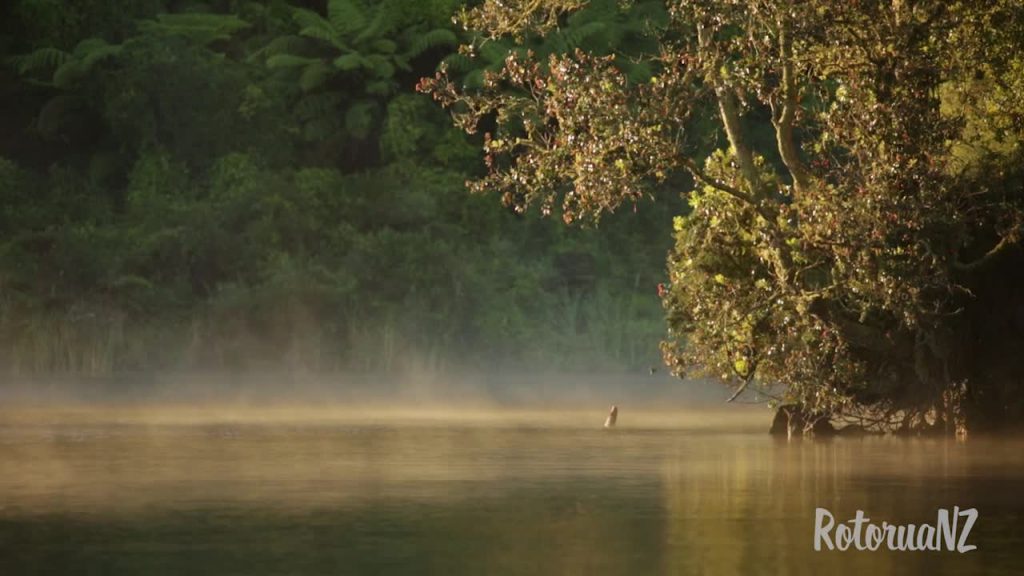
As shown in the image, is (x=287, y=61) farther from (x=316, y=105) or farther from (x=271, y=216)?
(x=271, y=216)

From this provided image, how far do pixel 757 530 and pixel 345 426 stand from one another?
47.8ft

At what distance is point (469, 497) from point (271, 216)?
106 feet

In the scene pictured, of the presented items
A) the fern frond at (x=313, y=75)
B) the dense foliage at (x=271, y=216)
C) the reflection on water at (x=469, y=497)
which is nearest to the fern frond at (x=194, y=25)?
the dense foliage at (x=271, y=216)

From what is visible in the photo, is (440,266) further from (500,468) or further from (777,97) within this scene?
(500,468)

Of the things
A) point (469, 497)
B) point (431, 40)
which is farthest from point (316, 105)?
point (469, 497)

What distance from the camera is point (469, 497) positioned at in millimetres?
20891

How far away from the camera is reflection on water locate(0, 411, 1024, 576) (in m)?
16.1

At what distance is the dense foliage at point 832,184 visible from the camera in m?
26.9

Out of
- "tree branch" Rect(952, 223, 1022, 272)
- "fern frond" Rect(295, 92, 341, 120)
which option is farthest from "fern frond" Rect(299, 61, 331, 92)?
"tree branch" Rect(952, 223, 1022, 272)

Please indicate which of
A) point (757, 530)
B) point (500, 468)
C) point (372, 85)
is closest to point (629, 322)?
point (372, 85)

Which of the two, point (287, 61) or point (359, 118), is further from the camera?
point (359, 118)

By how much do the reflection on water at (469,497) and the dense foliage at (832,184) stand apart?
50.8 inches

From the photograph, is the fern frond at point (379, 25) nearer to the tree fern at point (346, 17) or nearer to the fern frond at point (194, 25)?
the tree fern at point (346, 17)

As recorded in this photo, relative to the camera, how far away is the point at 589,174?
89.8ft
